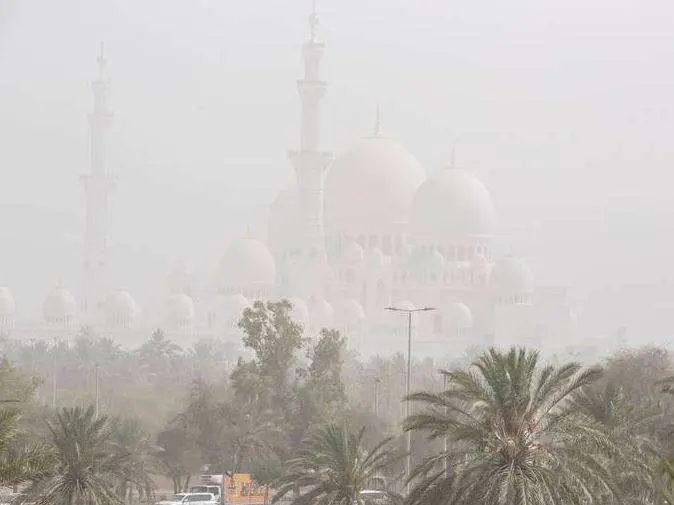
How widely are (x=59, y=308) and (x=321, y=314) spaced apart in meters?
20.1

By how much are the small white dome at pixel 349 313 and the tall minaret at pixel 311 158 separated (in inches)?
262

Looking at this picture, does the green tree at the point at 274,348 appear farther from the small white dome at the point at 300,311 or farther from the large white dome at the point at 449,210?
the large white dome at the point at 449,210

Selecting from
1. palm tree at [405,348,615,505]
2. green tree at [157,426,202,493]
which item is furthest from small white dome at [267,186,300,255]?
palm tree at [405,348,615,505]

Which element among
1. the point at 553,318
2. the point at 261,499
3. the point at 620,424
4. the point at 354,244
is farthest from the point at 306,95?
the point at 620,424

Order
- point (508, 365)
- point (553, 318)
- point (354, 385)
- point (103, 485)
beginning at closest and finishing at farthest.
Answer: point (508, 365)
point (103, 485)
point (354, 385)
point (553, 318)

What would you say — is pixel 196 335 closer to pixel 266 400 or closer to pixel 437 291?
pixel 437 291

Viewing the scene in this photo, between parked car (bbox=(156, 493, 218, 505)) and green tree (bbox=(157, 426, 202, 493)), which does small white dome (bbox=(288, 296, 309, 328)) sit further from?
parked car (bbox=(156, 493, 218, 505))

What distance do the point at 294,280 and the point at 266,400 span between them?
9762 cm

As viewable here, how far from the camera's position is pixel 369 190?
157625mm

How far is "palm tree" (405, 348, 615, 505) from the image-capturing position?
33.9 m

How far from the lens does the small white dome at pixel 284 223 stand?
15575 centimetres

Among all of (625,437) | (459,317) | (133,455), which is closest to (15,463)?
(625,437)

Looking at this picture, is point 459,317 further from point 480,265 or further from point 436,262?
point 480,265

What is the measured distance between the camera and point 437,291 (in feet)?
504
